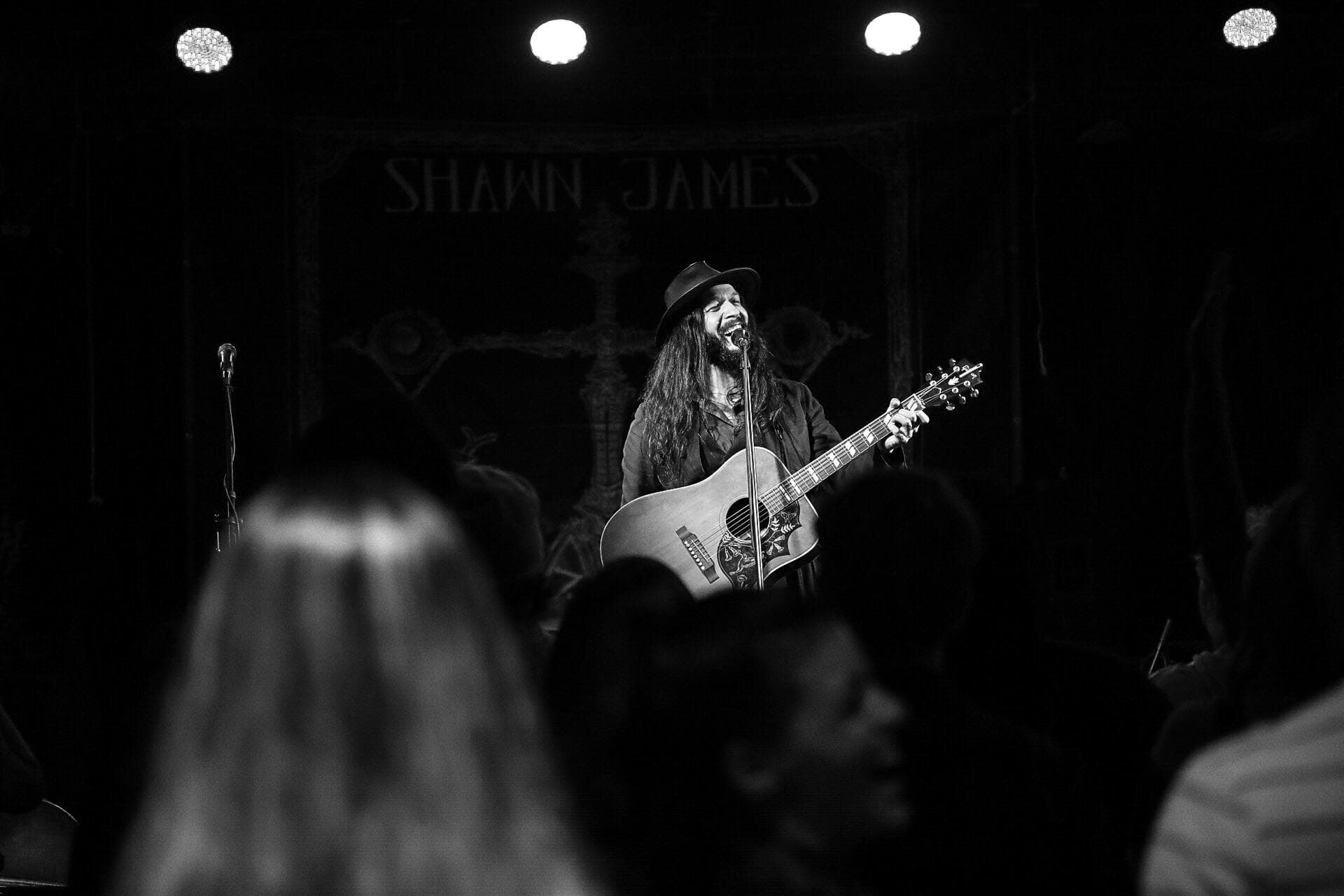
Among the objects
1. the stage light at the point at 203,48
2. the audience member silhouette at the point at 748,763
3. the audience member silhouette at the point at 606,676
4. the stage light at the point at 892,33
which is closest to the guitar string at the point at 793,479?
the stage light at the point at 892,33

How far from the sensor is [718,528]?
5.49m

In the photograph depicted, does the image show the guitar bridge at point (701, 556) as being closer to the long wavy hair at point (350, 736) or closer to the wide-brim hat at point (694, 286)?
the wide-brim hat at point (694, 286)

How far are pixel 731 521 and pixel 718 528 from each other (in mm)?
59

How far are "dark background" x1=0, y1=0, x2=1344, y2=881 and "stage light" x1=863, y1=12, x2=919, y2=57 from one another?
0.19 m

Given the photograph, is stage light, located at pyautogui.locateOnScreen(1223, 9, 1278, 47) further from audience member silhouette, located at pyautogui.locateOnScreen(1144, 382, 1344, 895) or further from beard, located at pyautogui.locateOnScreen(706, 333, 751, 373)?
audience member silhouette, located at pyautogui.locateOnScreen(1144, 382, 1344, 895)

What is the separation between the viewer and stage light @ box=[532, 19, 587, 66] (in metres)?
6.13

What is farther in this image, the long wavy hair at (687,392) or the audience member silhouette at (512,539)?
the long wavy hair at (687,392)

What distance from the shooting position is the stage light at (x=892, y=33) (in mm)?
6109

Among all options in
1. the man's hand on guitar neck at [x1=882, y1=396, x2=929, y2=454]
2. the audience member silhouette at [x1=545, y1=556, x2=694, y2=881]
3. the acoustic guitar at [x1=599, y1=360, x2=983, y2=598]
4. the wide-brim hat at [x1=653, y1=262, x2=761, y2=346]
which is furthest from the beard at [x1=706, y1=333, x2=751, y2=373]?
the audience member silhouette at [x1=545, y1=556, x2=694, y2=881]

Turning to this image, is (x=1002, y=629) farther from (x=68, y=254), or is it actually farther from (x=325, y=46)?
(x=68, y=254)

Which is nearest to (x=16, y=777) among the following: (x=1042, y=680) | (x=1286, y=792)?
(x=1042, y=680)

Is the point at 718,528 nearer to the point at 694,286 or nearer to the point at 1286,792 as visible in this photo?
the point at 694,286

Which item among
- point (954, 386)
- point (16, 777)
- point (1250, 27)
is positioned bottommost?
point (16, 777)

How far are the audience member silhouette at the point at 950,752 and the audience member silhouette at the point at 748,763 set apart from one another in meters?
0.20
